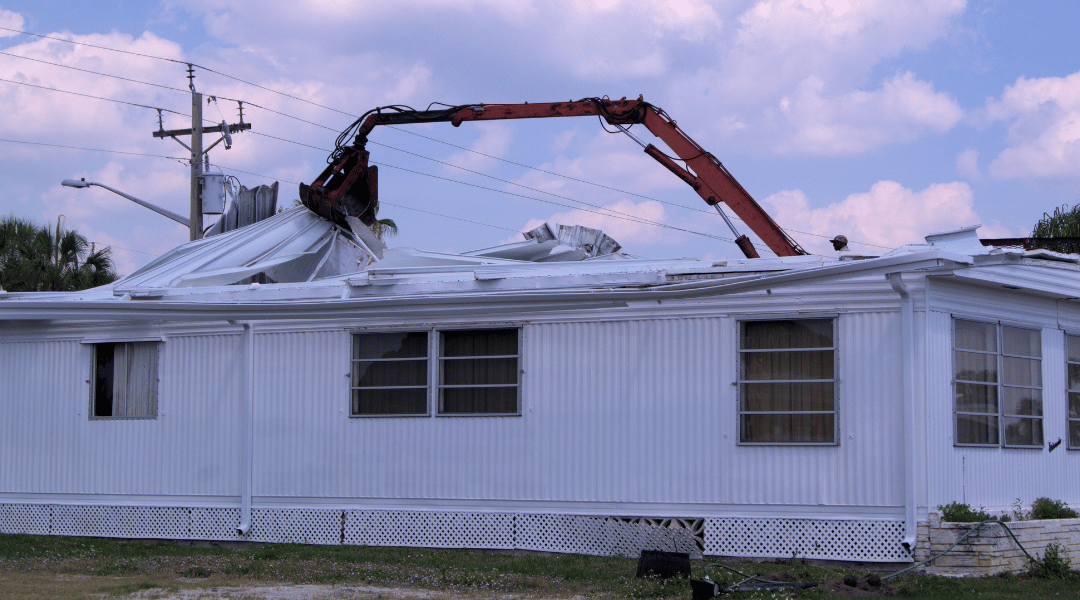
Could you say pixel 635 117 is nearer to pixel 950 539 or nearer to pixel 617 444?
pixel 617 444

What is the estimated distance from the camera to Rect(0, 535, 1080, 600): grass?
10.1m

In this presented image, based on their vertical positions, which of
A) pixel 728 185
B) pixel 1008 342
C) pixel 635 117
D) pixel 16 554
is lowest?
pixel 16 554

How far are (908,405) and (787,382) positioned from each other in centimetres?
122

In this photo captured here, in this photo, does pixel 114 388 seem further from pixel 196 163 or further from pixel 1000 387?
pixel 1000 387

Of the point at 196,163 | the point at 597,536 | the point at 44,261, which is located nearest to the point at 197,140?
the point at 196,163

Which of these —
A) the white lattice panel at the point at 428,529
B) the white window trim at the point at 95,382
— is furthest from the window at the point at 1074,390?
the white window trim at the point at 95,382

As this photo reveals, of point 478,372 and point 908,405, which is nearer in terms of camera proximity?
point 908,405

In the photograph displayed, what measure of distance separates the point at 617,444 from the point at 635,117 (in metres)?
5.99

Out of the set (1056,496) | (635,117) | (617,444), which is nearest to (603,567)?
(617,444)

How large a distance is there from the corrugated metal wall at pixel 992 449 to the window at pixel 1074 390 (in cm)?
17

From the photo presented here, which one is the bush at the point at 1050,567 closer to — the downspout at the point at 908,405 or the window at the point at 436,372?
the downspout at the point at 908,405

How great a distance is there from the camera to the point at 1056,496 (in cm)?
1260

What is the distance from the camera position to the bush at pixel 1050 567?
10992mm

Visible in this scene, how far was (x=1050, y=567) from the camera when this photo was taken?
11.0m
